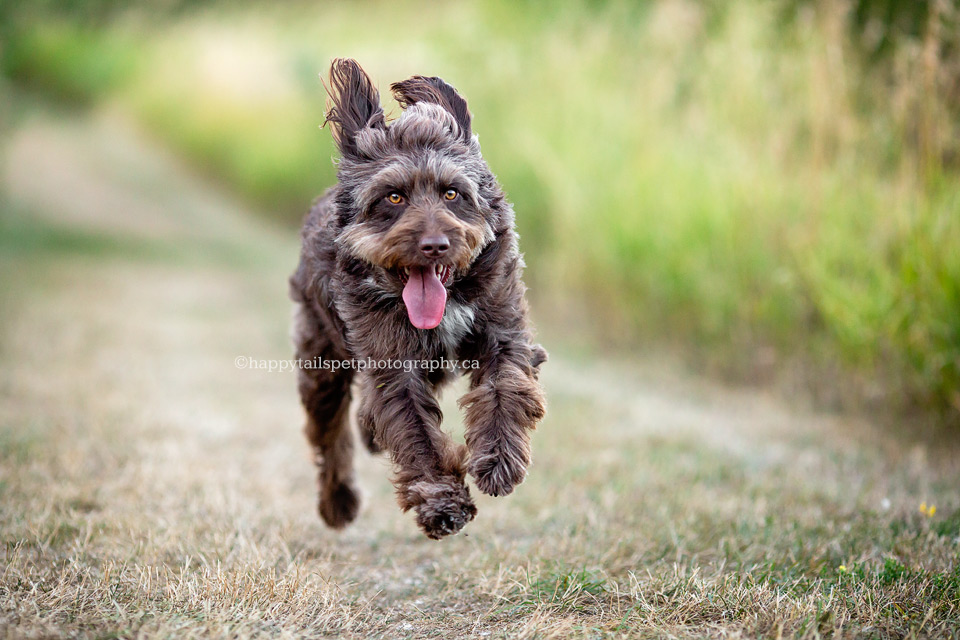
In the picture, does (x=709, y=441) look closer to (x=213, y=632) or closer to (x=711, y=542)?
(x=711, y=542)

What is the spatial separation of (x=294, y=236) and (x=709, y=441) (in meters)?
16.9

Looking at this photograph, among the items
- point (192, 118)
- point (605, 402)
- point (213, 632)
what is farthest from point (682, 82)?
point (192, 118)

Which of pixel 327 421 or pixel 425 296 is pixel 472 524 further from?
pixel 425 296

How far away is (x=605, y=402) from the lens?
7.75 metres

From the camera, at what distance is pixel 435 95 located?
404cm

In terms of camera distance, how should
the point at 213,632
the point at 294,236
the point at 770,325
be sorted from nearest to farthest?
the point at 213,632, the point at 770,325, the point at 294,236

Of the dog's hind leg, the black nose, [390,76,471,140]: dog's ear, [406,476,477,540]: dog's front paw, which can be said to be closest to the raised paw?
the dog's hind leg

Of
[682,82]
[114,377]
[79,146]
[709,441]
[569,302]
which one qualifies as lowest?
[709,441]

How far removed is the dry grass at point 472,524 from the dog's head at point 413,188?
127cm

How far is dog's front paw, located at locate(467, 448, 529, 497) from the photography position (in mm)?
3395

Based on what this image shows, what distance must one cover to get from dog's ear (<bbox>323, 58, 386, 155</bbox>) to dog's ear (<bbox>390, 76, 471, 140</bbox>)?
0.49 ft

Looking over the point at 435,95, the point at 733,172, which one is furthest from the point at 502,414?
the point at 733,172

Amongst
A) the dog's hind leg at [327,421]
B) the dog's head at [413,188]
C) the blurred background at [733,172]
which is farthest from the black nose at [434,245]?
the blurred background at [733,172]

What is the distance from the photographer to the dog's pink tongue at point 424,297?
3516 mm
